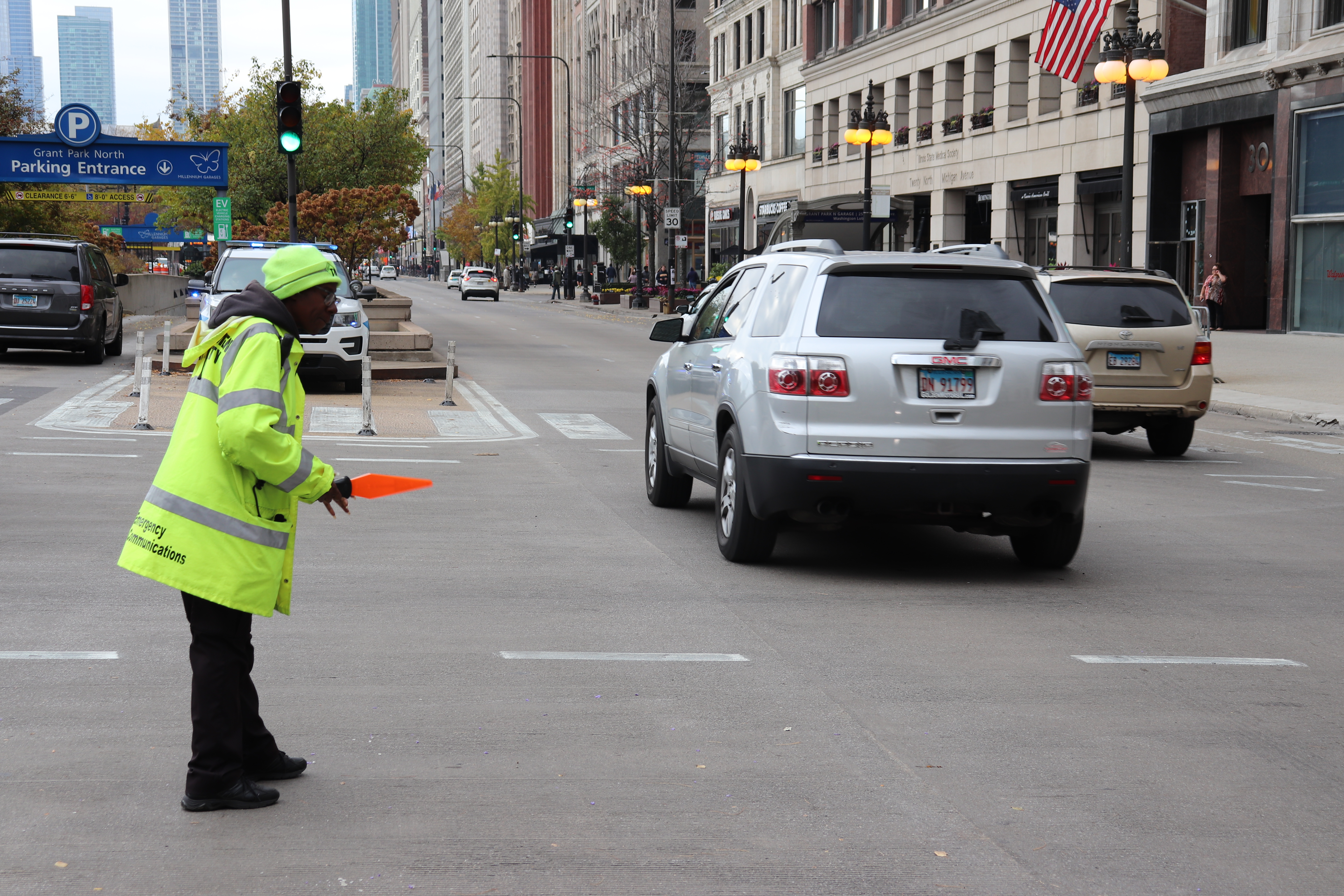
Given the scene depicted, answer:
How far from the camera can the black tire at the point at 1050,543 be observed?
28.1 ft

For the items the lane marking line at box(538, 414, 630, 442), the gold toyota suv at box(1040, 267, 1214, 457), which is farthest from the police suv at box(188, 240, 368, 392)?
the gold toyota suv at box(1040, 267, 1214, 457)

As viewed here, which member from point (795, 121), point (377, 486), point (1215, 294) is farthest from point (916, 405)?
point (795, 121)

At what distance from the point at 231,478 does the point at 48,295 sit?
20560mm

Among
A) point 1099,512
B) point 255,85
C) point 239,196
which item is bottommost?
point 1099,512

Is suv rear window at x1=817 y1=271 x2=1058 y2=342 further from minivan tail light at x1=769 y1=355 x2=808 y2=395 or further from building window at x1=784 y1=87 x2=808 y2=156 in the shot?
building window at x1=784 y1=87 x2=808 y2=156

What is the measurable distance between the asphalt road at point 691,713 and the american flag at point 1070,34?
21965mm

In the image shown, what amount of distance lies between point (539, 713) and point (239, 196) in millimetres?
40295

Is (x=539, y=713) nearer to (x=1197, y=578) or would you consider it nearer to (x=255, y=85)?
(x=1197, y=578)

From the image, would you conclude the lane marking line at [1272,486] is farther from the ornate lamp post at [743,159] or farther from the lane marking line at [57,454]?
the ornate lamp post at [743,159]

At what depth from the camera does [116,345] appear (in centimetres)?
2636

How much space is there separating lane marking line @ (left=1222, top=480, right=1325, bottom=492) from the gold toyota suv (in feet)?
4.78

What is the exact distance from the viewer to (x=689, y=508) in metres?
11.0

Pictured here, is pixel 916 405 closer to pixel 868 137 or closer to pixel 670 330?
pixel 670 330

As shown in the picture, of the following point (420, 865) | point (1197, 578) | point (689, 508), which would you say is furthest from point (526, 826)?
point (689, 508)
